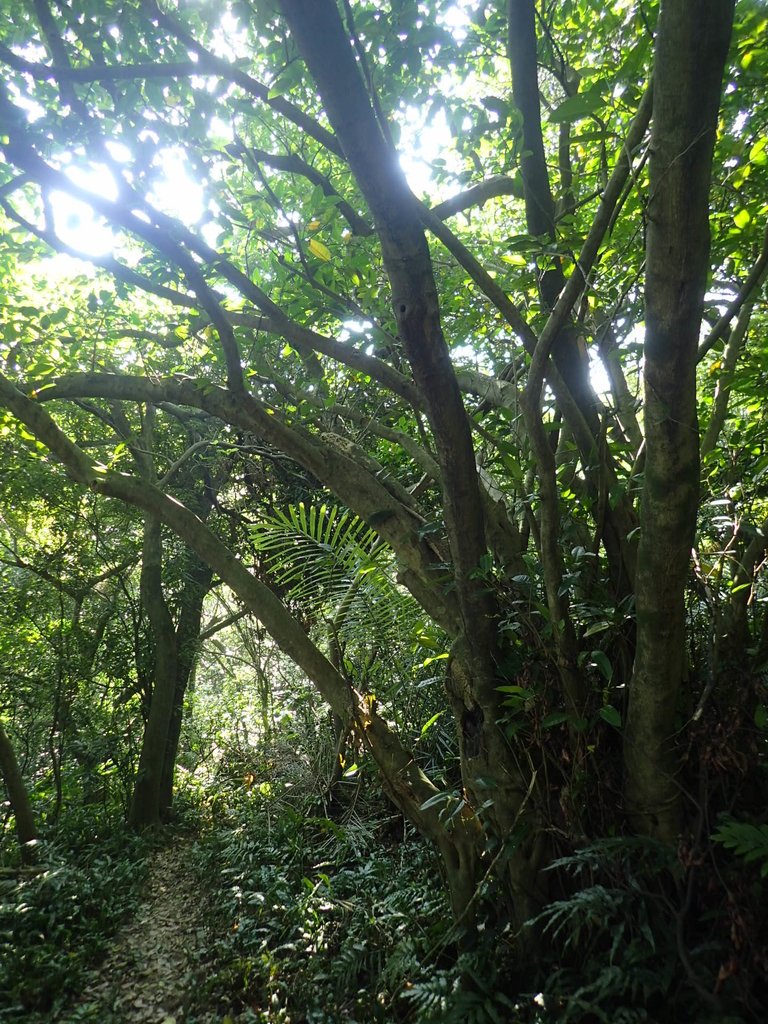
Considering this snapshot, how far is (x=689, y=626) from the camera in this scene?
239cm

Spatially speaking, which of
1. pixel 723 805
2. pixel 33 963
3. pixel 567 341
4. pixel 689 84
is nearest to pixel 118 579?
pixel 33 963

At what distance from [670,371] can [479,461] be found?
1.47 metres

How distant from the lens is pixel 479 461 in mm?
2984

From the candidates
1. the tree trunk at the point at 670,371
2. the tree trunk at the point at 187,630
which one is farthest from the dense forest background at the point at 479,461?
the tree trunk at the point at 187,630

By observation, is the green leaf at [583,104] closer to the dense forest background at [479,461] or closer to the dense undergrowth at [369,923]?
the dense forest background at [479,461]

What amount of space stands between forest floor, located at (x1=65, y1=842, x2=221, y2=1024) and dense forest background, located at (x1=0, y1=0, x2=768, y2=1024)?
0.19 feet

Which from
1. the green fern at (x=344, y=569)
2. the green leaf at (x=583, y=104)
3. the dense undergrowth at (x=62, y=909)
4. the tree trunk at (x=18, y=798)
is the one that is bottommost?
the dense undergrowth at (x=62, y=909)

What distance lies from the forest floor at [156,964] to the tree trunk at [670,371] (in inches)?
101

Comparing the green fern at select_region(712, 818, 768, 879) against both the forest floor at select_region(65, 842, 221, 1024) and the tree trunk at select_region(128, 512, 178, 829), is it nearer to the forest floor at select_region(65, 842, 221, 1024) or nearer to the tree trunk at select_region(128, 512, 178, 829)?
the forest floor at select_region(65, 842, 221, 1024)

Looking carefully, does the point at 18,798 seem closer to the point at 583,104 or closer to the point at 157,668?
the point at 157,668

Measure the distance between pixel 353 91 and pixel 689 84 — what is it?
32.8 inches

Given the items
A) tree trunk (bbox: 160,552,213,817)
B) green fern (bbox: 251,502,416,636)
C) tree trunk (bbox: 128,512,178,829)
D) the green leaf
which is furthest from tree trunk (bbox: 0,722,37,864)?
the green leaf

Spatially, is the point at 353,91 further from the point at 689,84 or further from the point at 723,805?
the point at 723,805

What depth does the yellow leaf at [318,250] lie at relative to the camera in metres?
2.51
